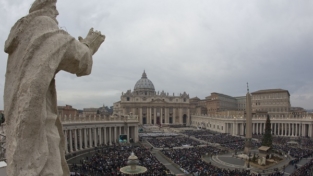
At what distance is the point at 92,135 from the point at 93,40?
4080 centimetres

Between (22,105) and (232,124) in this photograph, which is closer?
(22,105)

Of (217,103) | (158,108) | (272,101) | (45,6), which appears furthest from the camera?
(217,103)

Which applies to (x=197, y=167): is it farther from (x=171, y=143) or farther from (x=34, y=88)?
(x=34, y=88)

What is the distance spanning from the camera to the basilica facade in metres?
98.8

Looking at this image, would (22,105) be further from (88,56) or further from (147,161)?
(147,161)

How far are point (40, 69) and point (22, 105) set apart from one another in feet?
1.73

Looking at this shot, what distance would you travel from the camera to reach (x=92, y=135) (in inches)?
1684

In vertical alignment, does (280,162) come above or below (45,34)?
below

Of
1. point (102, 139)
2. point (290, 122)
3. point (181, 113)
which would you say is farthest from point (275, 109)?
point (102, 139)

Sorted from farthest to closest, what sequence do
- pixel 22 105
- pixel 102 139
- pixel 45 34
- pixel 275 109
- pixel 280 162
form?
pixel 275 109
pixel 102 139
pixel 280 162
pixel 45 34
pixel 22 105

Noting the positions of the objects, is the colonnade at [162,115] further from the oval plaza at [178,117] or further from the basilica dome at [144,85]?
the basilica dome at [144,85]

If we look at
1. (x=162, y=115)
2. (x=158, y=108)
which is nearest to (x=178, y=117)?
(x=162, y=115)

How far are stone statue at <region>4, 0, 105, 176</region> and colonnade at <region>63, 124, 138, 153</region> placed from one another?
32067 millimetres

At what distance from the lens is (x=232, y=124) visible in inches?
2581
